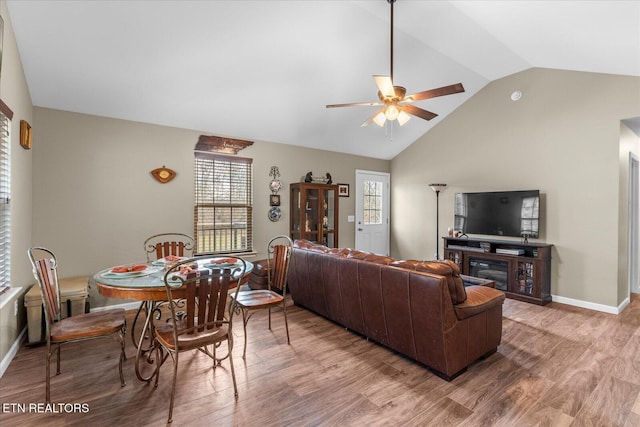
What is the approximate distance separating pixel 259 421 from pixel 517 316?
3.28 meters

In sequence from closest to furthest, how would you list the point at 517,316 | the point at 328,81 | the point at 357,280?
the point at 357,280 < the point at 517,316 < the point at 328,81

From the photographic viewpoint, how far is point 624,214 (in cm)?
399

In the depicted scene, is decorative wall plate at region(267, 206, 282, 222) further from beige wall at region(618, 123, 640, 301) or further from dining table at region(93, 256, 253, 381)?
beige wall at region(618, 123, 640, 301)

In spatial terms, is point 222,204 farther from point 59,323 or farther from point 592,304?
point 592,304

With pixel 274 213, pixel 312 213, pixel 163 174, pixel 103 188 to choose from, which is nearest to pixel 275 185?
pixel 274 213

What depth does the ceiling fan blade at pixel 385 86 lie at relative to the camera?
8.30 feet

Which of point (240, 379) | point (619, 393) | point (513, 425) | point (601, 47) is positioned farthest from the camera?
point (601, 47)

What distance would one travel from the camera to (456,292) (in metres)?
2.30

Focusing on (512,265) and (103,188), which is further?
(512,265)

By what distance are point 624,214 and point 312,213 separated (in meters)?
4.22

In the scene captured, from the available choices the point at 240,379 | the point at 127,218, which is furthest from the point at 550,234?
the point at 127,218

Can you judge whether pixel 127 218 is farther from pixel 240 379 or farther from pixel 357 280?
pixel 357 280

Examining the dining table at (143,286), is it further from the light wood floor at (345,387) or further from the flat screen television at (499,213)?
the flat screen television at (499,213)

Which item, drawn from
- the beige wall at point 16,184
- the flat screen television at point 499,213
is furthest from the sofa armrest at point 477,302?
the beige wall at point 16,184
